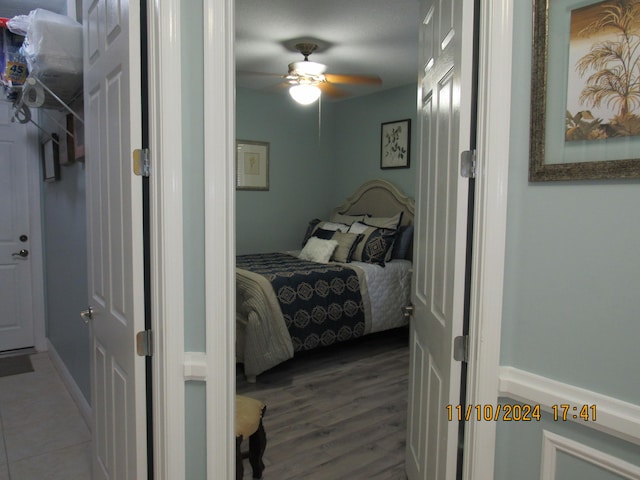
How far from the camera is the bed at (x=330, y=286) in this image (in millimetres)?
3457

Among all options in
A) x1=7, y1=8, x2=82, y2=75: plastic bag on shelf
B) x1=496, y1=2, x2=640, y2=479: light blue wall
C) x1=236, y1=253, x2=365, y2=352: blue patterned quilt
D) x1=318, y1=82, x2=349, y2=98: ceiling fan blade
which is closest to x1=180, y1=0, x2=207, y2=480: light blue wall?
x1=496, y1=2, x2=640, y2=479: light blue wall

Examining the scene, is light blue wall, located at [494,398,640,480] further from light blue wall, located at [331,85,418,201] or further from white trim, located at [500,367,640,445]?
light blue wall, located at [331,85,418,201]

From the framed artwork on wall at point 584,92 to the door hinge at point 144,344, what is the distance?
121 cm

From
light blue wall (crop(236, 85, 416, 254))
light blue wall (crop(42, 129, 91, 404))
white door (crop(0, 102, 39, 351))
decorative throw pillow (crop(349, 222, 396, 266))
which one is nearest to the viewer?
light blue wall (crop(42, 129, 91, 404))

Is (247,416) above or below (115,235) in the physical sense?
below

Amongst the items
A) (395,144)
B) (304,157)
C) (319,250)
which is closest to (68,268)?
(319,250)

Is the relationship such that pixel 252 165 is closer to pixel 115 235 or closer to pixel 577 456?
pixel 115 235

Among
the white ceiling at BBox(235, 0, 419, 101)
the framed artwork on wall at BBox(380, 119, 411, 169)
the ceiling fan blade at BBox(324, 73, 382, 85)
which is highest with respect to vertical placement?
the white ceiling at BBox(235, 0, 419, 101)

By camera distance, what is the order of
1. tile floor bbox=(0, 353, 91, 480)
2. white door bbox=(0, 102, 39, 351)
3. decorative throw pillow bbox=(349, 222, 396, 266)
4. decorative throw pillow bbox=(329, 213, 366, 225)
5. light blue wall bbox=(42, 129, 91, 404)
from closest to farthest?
1. tile floor bbox=(0, 353, 91, 480)
2. light blue wall bbox=(42, 129, 91, 404)
3. white door bbox=(0, 102, 39, 351)
4. decorative throw pillow bbox=(349, 222, 396, 266)
5. decorative throw pillow bbox=(329, 213, 366, 225)

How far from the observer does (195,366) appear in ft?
4.64

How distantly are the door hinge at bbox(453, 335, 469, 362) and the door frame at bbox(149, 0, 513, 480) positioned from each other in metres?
0.04

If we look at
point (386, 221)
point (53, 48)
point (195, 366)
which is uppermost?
point (53, 48)

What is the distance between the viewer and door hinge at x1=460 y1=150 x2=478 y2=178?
4.29 feet
